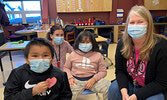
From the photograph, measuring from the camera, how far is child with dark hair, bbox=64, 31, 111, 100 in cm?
145

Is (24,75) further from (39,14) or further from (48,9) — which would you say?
(39,14)

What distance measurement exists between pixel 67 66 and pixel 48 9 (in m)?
4.81

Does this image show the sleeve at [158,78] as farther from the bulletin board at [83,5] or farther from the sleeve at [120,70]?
the bulletin board at [83,5]

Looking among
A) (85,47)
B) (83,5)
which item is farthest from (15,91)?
(83,5)

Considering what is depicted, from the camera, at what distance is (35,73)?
100cm

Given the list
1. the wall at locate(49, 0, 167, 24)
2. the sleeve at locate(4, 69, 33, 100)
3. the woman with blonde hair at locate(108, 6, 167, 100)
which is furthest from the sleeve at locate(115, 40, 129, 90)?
the wall at locate(49, 0, 167, 24)

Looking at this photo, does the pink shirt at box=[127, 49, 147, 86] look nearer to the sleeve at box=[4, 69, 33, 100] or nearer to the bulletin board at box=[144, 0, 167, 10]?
the sleeve at box=[4, 69, 33, 100]

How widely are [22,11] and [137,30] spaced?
6.42 meters

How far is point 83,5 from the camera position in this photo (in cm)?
577

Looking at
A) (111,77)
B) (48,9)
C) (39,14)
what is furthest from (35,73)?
(39,14)

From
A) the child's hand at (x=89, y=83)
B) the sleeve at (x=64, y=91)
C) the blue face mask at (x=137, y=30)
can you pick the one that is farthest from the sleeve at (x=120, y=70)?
the sleeve at (x=64, y=91)

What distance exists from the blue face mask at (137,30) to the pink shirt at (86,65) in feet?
1.79

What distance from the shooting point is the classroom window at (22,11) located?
6.16 m

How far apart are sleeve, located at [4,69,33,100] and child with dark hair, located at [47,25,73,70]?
2.96 feet
